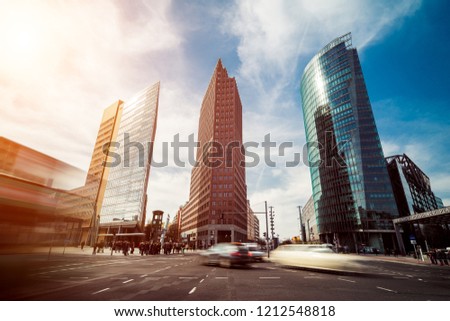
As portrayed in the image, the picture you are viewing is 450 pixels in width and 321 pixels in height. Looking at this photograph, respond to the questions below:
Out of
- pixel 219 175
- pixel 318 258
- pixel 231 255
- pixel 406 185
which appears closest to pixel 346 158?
pixel 406 185

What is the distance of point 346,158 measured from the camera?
73.2 meters

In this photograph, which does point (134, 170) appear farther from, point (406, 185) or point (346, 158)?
point (406, 185)

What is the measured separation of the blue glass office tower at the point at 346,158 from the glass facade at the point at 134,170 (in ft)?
189

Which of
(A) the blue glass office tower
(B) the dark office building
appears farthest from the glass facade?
(B) the dark office building

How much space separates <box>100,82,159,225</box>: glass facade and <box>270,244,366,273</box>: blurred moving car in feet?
203

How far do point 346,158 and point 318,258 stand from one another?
72.3 meters

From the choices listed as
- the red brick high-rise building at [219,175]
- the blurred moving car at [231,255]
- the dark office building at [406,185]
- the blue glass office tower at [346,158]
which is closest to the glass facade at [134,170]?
the red brick high-rise building at [219,175]

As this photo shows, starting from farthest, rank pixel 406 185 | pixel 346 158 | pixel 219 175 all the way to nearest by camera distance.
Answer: pixel 219 175
pixel 406 185
pixel 346 158

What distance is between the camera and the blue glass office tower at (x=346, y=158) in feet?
211

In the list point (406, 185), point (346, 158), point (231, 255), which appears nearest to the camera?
point (231, 255)

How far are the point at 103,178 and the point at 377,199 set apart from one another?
9758cm

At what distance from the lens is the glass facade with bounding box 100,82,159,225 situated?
7125 centimetres
